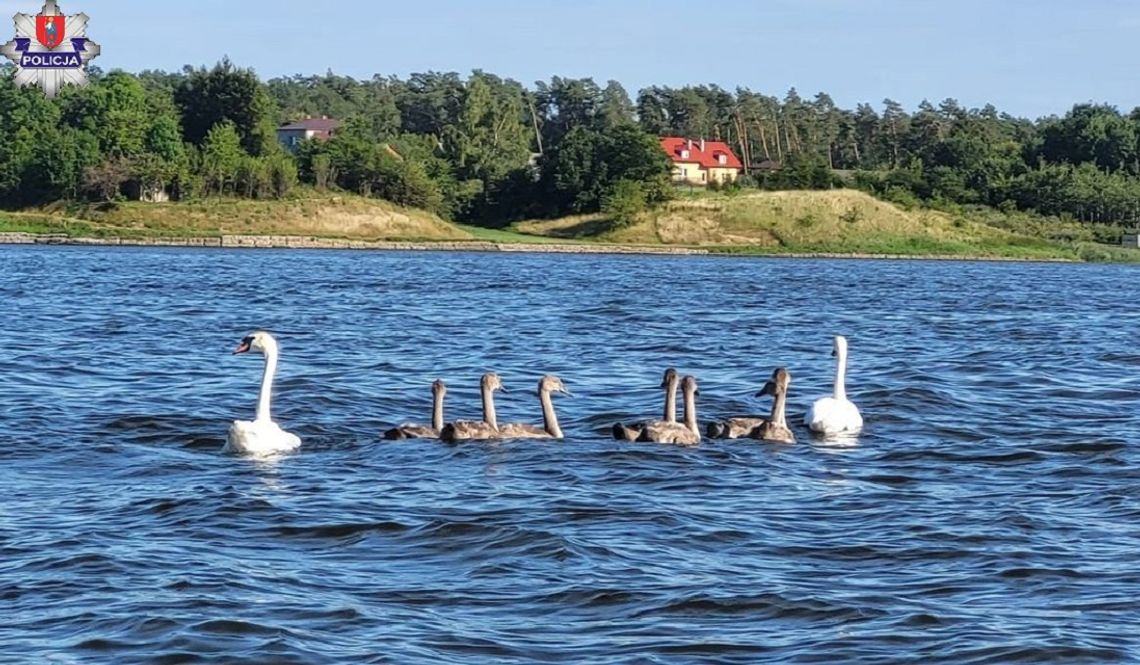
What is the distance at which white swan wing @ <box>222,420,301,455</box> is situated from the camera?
18.0 metres

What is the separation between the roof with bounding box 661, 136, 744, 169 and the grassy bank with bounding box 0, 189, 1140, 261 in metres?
33.8

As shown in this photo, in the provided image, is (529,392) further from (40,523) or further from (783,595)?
(783,595)

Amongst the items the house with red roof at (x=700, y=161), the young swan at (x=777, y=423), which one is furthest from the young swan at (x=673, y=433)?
the house with red roof at (x=700, y=161)

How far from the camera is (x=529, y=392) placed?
83.0 ft

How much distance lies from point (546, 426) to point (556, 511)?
478 cm

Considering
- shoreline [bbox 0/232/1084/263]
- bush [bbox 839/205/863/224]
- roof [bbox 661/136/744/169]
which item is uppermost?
roof [bbox 661/136/744/169]

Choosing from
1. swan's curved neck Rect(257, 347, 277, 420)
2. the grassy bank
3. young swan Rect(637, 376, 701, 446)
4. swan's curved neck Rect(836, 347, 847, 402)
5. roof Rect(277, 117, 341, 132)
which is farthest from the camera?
roof Rect(277, 117, 341, 132)

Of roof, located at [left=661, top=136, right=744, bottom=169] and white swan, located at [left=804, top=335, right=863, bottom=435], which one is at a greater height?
roof, located at [left=661, top=136, right=744, bottom=169]

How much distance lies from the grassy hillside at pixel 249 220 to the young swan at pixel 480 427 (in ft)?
294

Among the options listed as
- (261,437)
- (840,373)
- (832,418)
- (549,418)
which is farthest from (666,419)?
(261,437)

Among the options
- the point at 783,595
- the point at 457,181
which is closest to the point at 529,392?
the point at 783,595

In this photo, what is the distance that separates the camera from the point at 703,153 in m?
165

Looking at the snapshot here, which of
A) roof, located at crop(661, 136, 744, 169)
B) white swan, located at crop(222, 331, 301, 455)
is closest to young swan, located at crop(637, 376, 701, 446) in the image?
white swan, located at crop(222, 331, 301, 455)

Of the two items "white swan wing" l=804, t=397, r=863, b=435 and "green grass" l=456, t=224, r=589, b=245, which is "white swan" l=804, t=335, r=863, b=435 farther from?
"green grass" l=456, t=224, r=589, b=245
